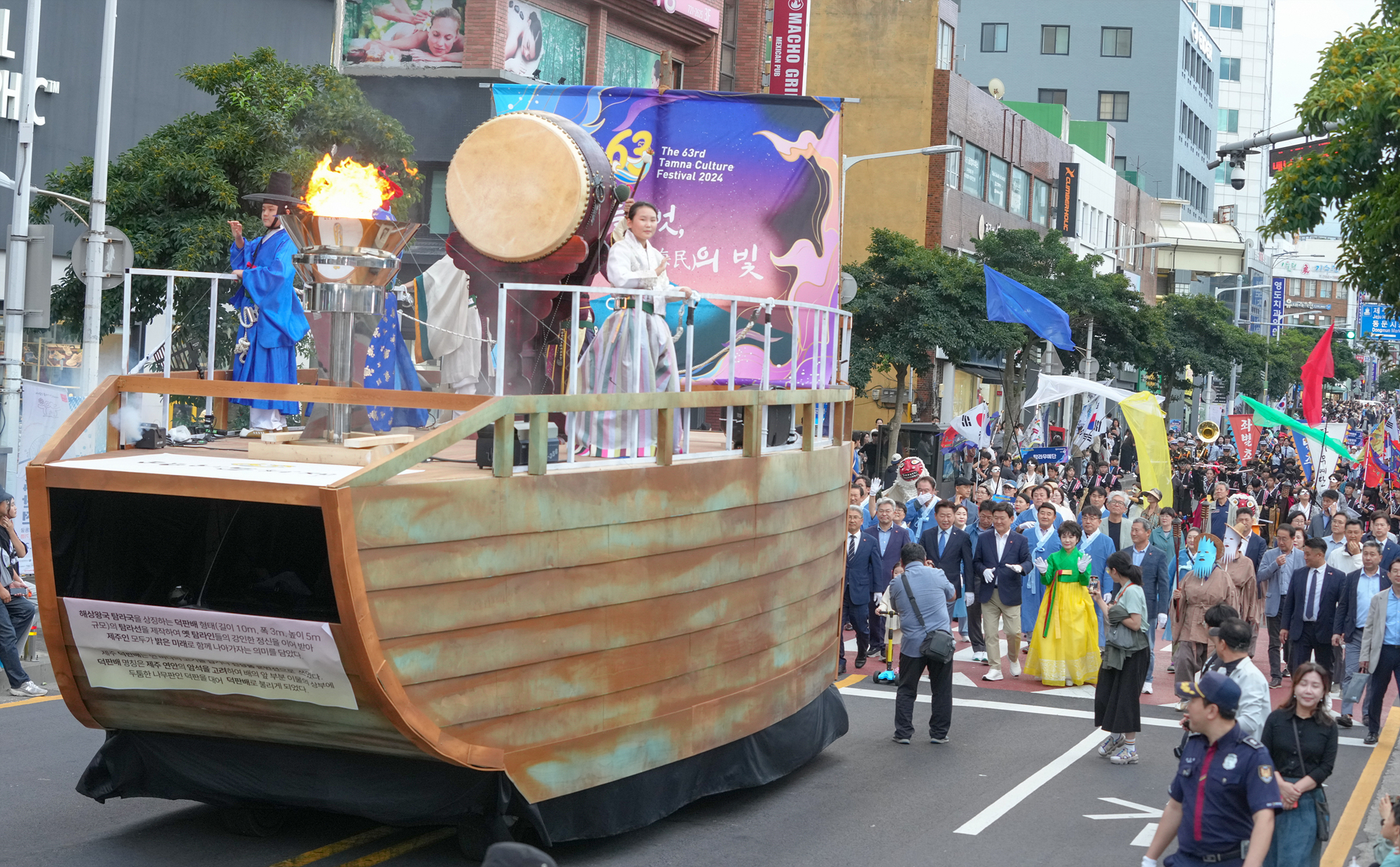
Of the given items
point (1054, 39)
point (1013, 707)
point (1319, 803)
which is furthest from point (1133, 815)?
point (1054, 39)

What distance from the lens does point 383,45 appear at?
2761 cm

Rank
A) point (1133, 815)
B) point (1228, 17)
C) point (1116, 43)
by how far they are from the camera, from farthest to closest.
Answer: point (1228, 17), point (1116, 43), point (1133, 815)

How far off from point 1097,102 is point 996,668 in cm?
6984

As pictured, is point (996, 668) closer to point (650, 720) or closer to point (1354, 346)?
Result: point (650, 720)

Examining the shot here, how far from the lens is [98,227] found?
49.2 ft

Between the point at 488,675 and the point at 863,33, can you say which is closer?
the point at 488,675

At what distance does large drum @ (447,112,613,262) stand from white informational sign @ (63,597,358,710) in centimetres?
280

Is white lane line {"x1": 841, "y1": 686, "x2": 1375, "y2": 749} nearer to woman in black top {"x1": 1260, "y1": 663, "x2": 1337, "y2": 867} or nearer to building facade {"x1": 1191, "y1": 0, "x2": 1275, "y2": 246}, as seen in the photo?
woman in black top {"x1": 1260, "y1": 663, "x2": 1337, "y2": 867}

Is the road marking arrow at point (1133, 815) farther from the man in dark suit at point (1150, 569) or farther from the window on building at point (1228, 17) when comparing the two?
the window on building at point (1228, 17)

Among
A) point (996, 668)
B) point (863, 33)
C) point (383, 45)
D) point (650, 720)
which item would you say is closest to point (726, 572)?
point (650, 720)

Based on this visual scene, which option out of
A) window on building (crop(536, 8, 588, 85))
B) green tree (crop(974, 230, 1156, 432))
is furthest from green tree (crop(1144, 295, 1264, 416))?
window on building (crop(536, 8, 588, 85))

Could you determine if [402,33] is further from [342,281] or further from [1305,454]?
[342,281]

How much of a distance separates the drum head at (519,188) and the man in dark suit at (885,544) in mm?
7538

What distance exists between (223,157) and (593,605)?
9981 millimetres
